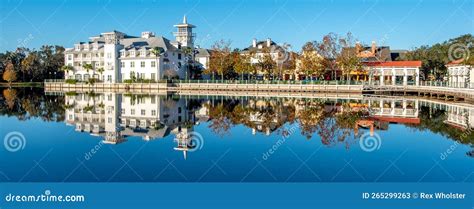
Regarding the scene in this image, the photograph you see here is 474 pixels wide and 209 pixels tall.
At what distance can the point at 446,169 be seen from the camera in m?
11.6

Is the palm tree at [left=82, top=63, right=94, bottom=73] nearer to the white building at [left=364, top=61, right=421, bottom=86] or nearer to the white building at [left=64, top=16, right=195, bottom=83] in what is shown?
the white building at [left=64, top=16, right=195, bottom=83]

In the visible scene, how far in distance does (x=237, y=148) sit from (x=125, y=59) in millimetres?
48105

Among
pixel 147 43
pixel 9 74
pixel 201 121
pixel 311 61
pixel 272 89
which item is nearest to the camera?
pixel 201 121

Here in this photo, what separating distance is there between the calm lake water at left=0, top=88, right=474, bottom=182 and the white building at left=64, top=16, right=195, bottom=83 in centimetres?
3423

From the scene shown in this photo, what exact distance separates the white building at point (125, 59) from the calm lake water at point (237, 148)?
3423 centimetres

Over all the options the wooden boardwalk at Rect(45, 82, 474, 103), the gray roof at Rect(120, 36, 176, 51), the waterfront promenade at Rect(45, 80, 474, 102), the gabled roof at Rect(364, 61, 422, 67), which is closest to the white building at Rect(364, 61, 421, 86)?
the gabled roof at Rect(364, 61, 422, 67)

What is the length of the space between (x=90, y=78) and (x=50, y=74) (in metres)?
19.2

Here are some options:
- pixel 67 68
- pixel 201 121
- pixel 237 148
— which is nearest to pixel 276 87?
pixel 201 121

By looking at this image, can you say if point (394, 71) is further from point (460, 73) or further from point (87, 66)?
point (87, 66)

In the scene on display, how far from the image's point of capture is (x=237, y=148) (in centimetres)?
1405

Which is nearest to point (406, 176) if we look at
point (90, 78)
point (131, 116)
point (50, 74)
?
point (131, 116)

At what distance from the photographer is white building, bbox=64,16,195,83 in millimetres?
57562

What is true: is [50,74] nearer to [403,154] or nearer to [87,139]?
[87,139]

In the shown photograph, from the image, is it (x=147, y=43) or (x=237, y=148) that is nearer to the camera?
(x=237, y=148)
